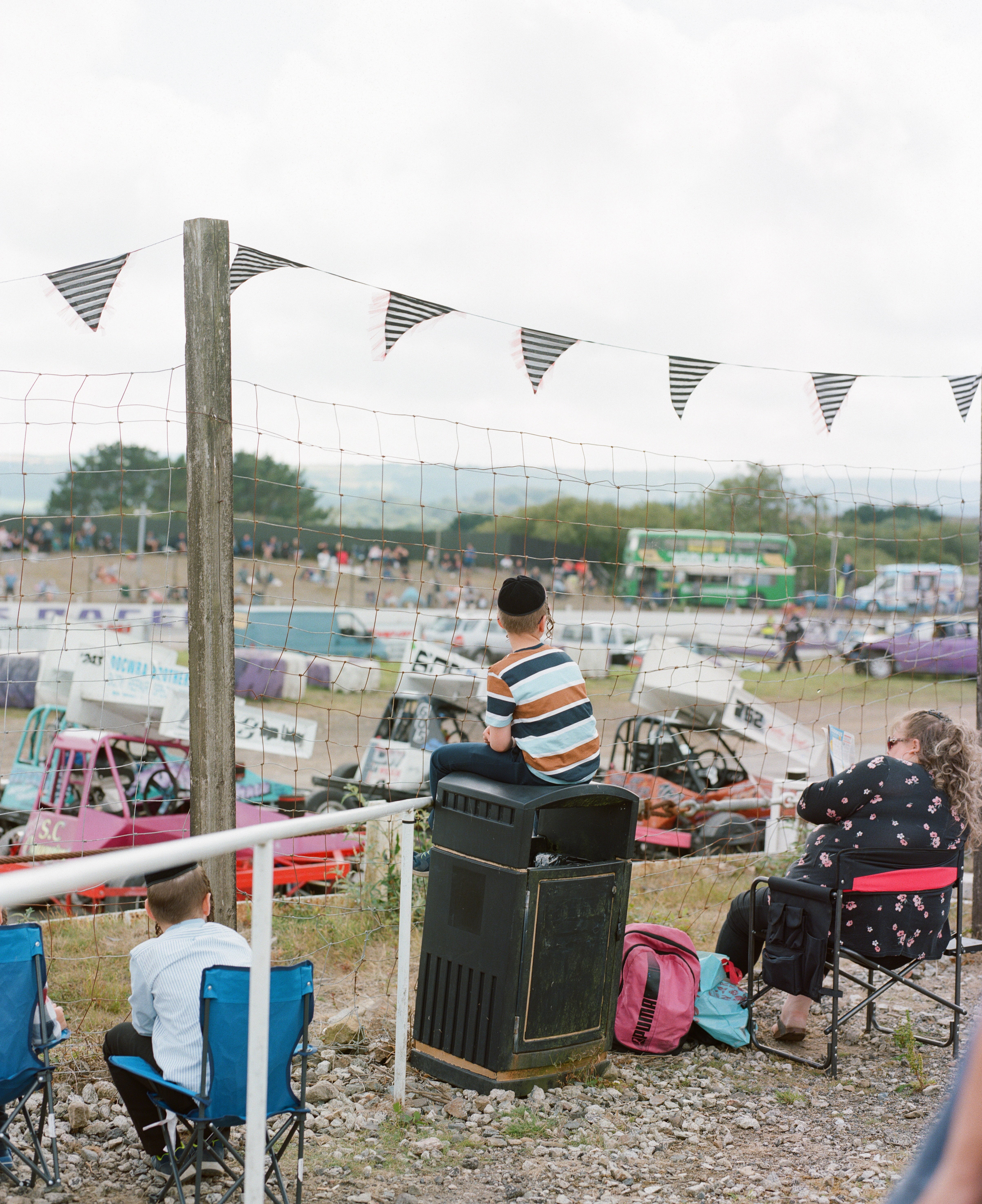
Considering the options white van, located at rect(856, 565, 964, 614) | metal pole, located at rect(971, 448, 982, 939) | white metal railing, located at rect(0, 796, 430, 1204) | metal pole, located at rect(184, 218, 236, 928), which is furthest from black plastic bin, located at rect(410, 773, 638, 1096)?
white van, located at rect(856, 565, 964, 614)

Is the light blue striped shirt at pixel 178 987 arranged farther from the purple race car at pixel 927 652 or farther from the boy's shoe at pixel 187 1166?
the purple race car at pixel 927 652

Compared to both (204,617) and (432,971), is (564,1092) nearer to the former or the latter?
(432,971)

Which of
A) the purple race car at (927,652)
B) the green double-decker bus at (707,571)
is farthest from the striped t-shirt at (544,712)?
the green double-decker bus at (707,571)

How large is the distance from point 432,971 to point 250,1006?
4.72 ft

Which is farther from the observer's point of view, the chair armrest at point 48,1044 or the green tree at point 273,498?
the green tree at point 273,498

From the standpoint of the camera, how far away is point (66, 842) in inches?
297

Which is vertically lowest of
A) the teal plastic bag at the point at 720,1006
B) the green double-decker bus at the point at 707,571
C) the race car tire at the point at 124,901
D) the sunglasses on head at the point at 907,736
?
the race car tire at the point at 124,901

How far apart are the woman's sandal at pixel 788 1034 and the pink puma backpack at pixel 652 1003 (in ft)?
1.23

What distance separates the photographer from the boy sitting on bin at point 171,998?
8.05ft

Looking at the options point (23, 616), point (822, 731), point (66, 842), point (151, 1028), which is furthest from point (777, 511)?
point (151, 1028)

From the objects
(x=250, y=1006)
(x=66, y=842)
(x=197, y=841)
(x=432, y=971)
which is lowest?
(x=66, y=842)

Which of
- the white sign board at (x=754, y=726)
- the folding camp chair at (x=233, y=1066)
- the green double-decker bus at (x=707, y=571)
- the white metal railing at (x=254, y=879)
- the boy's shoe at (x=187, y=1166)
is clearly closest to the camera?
the white metal railing at (x=254, y=879)

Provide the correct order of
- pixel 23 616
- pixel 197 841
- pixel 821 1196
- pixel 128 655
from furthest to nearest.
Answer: pixel 23 616 < pixel 128 655 < pixel 821 1196 < pixel 197 841

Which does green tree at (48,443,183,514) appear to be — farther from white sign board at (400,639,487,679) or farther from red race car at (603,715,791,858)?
red race car at (603,715,791,858)
